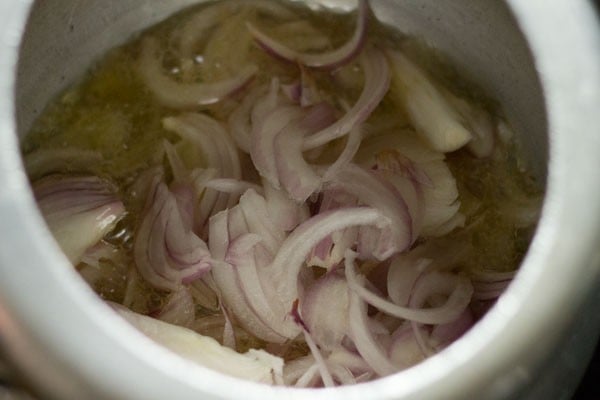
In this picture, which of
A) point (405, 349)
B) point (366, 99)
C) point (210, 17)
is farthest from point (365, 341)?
point (210, 17)

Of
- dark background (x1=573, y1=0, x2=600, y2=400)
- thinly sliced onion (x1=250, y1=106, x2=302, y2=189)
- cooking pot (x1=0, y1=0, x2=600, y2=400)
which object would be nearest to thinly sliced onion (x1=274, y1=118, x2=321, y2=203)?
thinly sliced onion (x1=250, y1=106, x2=302, y2=189)

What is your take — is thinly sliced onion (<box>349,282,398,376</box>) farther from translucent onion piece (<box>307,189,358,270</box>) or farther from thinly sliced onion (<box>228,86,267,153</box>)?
thinly sliced onion (<box>228,86,267,153</box>)

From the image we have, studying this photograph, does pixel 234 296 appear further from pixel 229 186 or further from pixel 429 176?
pixel 429 176

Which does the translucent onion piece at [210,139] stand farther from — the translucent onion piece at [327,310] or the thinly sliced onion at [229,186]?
the translucent onion piece at [327,310]

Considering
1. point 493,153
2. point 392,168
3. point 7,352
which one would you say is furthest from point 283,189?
point 7,352

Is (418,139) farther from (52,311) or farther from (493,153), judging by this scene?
(52,311)

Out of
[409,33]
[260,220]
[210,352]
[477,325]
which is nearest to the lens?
[477,325]
